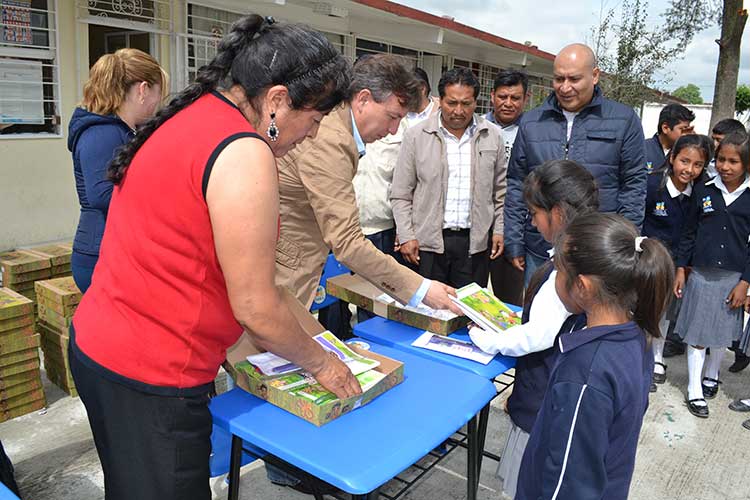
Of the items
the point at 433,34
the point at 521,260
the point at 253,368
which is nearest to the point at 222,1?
the point at 433,34

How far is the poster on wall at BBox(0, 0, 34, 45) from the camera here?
4430mm

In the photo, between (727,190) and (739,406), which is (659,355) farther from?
(727,190)

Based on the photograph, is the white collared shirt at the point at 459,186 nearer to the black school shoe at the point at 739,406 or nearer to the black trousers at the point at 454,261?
the black trousers at the point at 454,261

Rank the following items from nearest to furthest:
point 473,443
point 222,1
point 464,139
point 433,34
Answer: point 473,443 → point 464,139 → point 222,1 → point 433,34

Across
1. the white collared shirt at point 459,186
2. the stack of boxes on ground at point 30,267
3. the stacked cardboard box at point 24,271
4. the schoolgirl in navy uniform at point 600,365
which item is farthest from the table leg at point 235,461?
the stacked cardboard box at point 24,271

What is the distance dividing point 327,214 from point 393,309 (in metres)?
0.50

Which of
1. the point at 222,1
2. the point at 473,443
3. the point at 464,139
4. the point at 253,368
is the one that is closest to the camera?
the point at 253,368

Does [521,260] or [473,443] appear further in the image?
[521,260]

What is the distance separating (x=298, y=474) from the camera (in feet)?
5.32

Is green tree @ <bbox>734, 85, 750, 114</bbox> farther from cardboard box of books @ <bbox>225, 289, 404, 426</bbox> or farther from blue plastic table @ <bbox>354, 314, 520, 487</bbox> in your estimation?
cardboard box of books @ <bbox>225, 289, 404, 426</bbox>

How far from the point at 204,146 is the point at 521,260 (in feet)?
8.00

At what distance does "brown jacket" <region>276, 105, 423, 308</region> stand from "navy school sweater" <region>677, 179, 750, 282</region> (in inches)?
89.2

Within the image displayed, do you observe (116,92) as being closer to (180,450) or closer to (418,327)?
(418,327)

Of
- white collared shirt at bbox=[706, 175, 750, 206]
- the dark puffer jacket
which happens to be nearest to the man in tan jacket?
the dark puffer jacket
